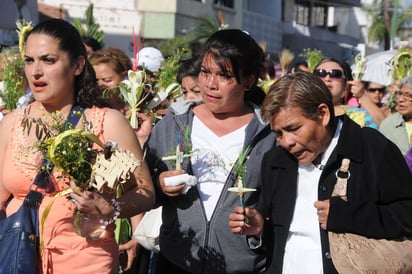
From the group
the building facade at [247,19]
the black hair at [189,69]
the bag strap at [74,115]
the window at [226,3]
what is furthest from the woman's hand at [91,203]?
the window at [226,3]

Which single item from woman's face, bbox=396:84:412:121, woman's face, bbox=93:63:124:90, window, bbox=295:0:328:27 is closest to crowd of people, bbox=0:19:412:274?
woman's face, bbox=93:63:124:90

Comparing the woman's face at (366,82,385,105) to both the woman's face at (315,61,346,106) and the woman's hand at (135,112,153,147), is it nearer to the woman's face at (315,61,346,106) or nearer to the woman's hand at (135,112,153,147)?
the woman's face at (315,61,346,106)

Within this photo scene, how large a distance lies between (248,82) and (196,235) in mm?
908

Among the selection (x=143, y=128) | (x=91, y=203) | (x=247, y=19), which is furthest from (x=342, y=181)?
(x=247, y=19)

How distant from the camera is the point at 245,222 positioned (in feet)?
12.4

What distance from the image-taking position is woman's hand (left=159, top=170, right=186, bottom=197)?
4051 mm

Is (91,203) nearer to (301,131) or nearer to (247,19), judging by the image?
(301,131)

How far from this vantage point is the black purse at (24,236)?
365cm

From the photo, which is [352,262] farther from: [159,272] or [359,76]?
[359,76]

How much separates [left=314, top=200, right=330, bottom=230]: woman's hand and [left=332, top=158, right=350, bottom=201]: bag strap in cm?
8

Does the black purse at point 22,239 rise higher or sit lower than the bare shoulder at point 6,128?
lower

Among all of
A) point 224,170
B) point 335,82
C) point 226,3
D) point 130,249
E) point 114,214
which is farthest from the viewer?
point 226,3

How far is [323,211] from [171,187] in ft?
2.85

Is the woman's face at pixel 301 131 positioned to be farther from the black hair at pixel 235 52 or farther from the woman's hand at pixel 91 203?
the woman's hand at pixel 91 203
